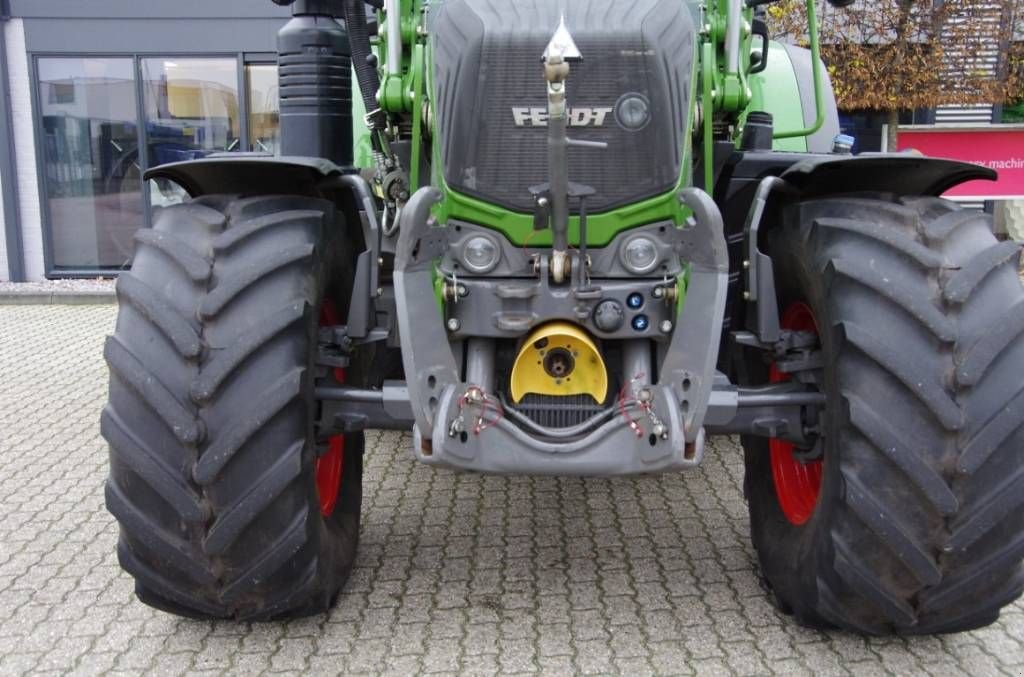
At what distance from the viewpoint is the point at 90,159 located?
12477mm

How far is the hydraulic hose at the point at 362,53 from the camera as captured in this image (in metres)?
4.31

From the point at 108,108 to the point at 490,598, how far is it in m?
10.4

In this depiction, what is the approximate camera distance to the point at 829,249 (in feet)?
10.5

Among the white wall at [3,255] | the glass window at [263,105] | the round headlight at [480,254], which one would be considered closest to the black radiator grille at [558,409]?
the round headlight at [480,254]

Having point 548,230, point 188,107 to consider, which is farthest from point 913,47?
point 548,230

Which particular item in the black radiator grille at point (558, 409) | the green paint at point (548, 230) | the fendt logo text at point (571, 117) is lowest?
the black radiator grille at point (558, 409)

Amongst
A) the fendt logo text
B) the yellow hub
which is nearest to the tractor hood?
the fendt logo text

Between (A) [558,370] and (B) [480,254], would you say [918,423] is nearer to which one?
(A) [558,370]

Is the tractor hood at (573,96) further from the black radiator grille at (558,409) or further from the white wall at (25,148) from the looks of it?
the white wall at (25,148)

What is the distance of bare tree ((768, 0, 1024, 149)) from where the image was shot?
37.2 feet

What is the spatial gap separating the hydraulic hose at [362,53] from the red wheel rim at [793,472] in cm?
192

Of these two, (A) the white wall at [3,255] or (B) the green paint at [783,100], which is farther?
(A) the white wall at [3,255]

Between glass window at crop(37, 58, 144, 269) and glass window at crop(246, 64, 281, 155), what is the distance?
139cm

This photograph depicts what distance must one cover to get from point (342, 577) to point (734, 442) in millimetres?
3163
